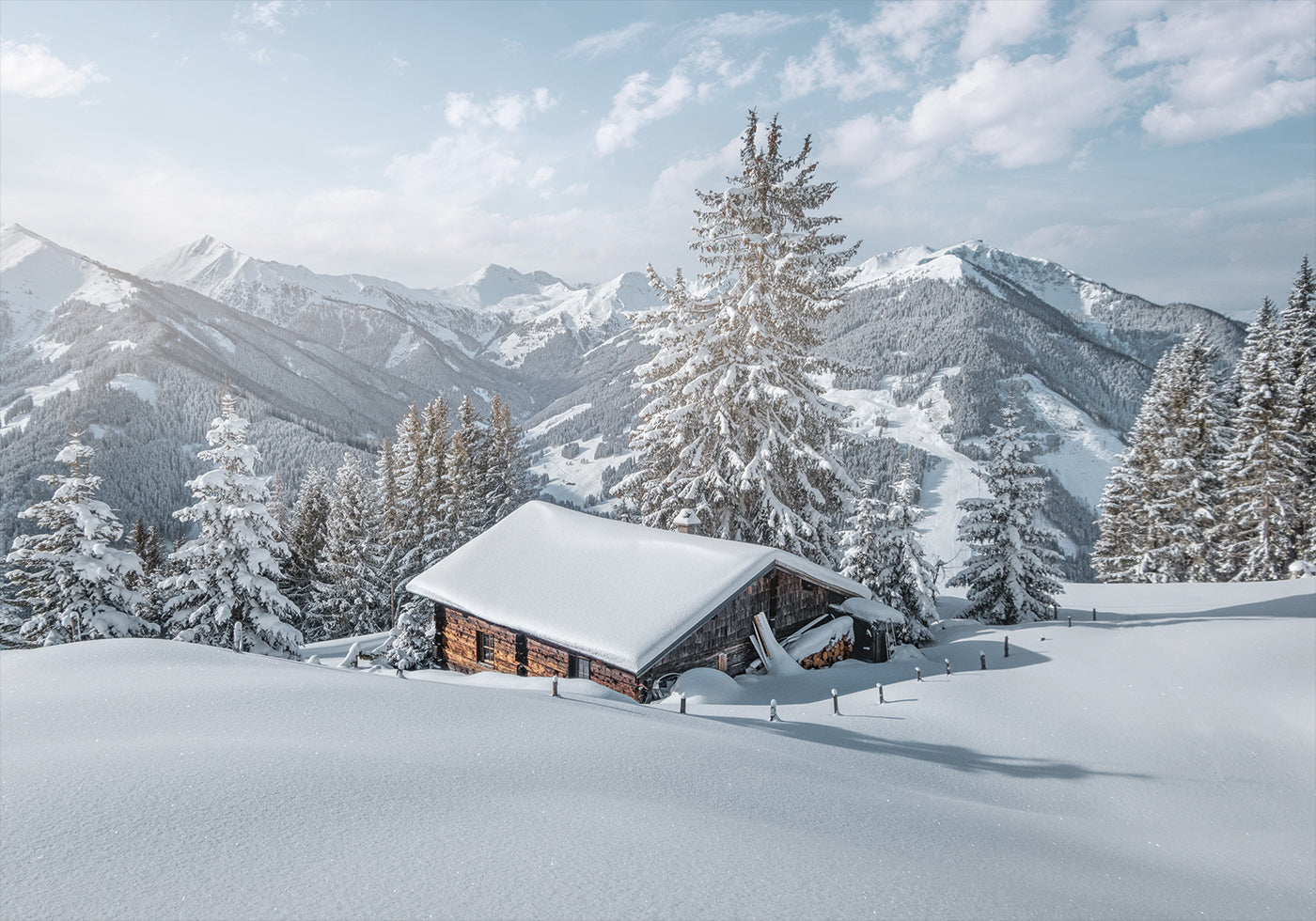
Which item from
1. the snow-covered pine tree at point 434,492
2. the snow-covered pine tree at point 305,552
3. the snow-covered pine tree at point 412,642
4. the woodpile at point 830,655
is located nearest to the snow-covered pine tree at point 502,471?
the snow-covered pine tree at point 434,492

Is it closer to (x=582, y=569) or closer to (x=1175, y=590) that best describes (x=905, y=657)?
(x=582, y=569)

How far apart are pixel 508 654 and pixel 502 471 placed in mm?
19721

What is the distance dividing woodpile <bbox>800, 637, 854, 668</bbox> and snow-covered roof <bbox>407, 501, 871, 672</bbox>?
5.64 ft

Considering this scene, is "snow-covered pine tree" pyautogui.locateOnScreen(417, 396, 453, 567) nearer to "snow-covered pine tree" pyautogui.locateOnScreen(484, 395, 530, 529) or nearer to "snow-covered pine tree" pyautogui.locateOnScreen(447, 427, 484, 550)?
"snow-covered pine tree" pyautogui.locateOnScreen(447, 427, 484, 550)

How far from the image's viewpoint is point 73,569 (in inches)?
840

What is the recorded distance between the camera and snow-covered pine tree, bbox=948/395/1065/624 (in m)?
24.7

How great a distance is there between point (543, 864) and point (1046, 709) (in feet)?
43.6

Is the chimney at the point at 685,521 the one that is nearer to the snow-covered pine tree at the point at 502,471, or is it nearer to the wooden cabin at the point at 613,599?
the wooden cabin at the point at 613,599

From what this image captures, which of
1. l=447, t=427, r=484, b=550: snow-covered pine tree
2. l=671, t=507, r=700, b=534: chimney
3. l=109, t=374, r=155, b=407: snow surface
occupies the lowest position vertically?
l=671, t=507, r=700, b=534: chimney

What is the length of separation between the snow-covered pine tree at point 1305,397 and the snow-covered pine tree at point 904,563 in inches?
862

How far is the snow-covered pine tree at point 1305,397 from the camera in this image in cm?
3017

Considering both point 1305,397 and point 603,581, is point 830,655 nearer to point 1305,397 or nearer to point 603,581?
Answer: point 603,581

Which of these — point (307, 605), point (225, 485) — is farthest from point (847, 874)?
point (307, 605)

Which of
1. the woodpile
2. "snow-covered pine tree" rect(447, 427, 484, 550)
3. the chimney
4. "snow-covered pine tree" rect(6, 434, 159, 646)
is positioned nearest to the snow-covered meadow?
the woodpile
